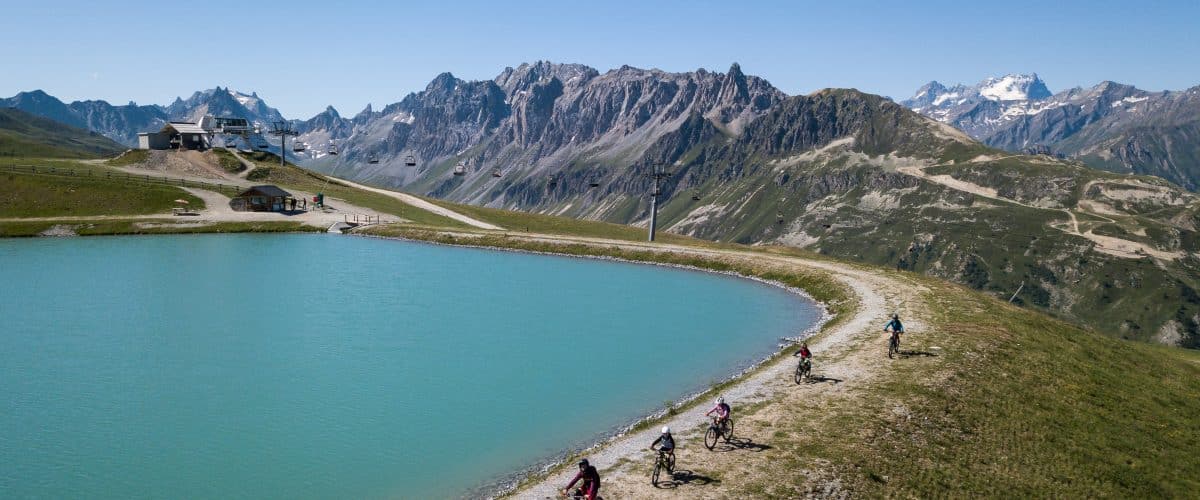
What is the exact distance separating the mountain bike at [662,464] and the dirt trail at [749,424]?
40 cm

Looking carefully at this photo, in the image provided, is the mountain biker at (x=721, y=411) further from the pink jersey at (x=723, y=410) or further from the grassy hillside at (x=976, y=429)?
the grassy hillside at (x=976, y=429)

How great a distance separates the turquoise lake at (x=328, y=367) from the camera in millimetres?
34406

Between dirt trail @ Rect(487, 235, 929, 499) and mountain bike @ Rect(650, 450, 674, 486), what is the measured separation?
395mm

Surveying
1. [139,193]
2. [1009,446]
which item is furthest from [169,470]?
[139,193]

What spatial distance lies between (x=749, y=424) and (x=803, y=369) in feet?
31.2

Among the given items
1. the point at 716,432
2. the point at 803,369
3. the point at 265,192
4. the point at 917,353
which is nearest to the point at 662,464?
the point at 716,432

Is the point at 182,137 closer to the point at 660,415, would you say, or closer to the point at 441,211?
the point at 441,211

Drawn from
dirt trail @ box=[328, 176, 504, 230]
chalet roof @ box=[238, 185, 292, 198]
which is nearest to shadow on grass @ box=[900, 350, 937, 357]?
dirt trail @ box=[328, 176, 504, 230]

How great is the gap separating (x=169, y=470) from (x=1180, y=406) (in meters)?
62.6

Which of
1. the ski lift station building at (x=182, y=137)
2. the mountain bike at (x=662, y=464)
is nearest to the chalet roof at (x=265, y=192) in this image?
the ski lift station building at (x=182, y=137)

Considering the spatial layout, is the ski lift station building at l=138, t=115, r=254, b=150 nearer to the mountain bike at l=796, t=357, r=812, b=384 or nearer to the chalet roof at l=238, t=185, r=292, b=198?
the chalet roof at l=238, t=185, r=292, b=198

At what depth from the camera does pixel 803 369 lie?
46.1 meters

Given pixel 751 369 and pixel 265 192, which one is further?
pixel 265 192

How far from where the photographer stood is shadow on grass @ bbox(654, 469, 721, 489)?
30562mm
